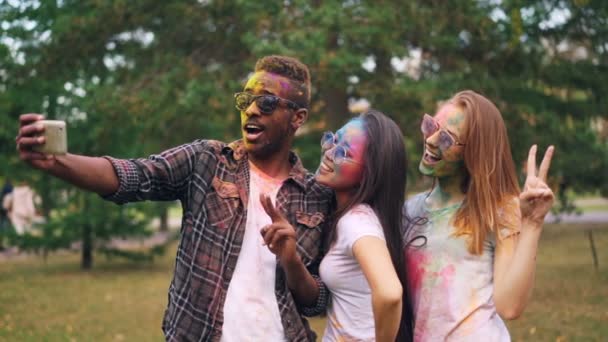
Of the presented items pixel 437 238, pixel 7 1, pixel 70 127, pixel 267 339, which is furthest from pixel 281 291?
pixel 70 127

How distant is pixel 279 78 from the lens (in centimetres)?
391

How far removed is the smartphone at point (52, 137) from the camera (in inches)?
109

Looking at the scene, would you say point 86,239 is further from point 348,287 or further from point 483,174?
point 483,174

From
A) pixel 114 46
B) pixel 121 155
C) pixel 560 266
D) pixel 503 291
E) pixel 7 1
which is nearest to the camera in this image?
pixel 503 291

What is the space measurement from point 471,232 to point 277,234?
76cm

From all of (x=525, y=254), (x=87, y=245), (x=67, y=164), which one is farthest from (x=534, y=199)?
(x=87, y=245)

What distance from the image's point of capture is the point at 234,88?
11.6m

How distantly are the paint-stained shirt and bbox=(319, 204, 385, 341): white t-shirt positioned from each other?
21 centimetres

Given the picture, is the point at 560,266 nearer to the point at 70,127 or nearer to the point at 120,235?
the point at 120,235

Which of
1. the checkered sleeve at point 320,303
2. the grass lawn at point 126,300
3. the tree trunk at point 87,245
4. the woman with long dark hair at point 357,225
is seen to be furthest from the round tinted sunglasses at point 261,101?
the tree trunk at point 87,245

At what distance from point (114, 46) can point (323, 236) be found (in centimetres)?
1144

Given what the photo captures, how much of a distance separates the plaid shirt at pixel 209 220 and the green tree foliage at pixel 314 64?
274 inches

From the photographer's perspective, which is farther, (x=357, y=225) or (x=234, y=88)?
(x=234, y=88)

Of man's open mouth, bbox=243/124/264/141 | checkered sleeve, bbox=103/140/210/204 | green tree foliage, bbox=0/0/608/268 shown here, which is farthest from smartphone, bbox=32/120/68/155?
green tree foliage, bbox=0/0/608/268
